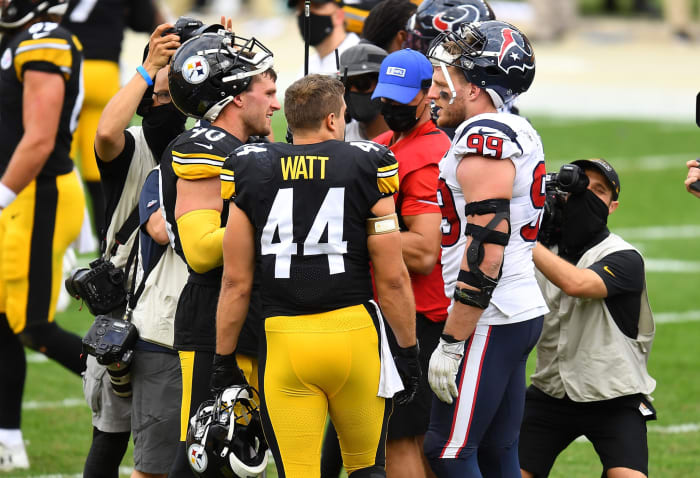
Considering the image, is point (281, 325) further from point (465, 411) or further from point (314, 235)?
point (465, 411)

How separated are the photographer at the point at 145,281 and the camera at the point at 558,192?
5.57ft

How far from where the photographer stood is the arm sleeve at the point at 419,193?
496 centimetres

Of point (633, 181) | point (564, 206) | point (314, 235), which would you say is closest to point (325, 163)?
point (314, 235)

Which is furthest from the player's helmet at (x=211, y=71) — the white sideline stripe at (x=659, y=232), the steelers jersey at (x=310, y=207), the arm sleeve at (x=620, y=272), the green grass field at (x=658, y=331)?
the white sideline stripe at (x=659, y=232)

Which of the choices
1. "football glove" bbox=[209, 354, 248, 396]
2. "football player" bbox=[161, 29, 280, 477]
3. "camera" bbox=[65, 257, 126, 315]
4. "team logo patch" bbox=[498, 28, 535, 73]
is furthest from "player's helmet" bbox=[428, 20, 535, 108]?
"camera" bbox=[65, 257, 126, 315]

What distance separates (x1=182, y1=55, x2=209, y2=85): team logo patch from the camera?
462cm

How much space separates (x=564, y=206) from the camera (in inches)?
210

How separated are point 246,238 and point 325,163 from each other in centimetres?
41

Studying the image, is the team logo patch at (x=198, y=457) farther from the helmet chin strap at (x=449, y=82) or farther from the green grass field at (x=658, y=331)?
the green grass field at (x=658, y=331)

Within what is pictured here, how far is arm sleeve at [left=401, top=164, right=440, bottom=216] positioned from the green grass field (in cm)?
202

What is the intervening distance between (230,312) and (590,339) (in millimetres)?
1821

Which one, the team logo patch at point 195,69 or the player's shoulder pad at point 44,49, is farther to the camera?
the player's shoulder pad at point 44,49

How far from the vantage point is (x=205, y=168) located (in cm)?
446

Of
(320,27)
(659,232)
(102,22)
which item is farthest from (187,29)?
(659,232)
